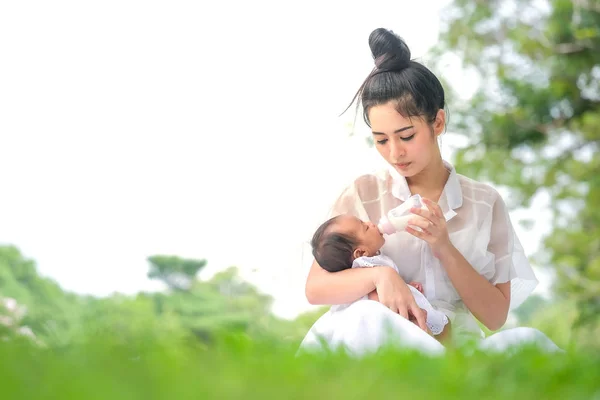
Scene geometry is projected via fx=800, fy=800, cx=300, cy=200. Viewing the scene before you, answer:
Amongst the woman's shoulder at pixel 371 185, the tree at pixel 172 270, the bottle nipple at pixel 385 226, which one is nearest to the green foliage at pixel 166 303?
the tree at pixel 172 270

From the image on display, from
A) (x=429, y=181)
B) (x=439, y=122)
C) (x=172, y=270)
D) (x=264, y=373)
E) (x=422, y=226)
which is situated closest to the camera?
(x=264, y=373)

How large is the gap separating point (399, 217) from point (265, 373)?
1608 millimetres

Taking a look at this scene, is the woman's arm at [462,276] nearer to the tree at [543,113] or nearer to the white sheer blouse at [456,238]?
the white sheer blouse at [456,238]

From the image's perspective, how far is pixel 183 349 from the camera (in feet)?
3.59

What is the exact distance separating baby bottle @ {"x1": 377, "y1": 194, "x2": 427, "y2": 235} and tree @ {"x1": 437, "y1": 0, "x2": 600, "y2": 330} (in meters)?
6.01

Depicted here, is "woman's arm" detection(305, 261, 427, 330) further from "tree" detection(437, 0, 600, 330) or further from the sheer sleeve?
"tree" detection(437, 0, 600, 330)

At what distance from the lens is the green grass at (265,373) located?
693mm

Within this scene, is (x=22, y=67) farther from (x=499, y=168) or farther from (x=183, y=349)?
(x=183, y=349)

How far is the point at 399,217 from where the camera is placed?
7.91 feet

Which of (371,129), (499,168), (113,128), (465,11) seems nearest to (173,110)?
(113,128)

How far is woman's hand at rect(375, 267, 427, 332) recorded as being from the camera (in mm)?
2211

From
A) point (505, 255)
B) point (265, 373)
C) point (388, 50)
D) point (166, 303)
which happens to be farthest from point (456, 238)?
point (166, 303)

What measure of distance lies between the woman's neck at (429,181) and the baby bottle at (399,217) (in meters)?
0.24

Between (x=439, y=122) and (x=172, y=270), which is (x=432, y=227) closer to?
(x=439, y=122)
